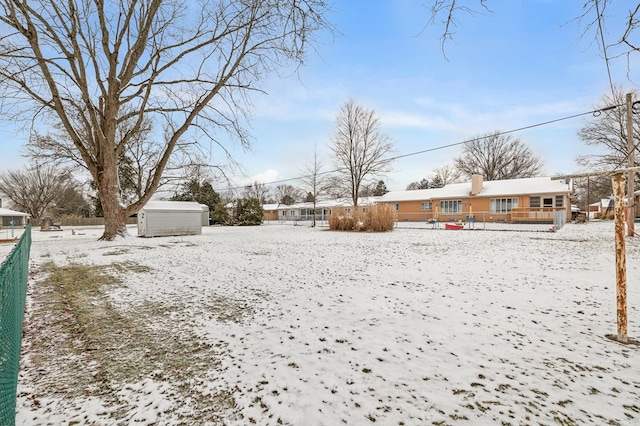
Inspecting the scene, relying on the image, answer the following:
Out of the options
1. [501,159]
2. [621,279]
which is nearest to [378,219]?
[621,279]

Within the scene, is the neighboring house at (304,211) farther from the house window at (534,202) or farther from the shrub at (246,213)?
the house window at (534,202)

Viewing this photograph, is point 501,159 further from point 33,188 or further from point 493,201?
point 33,188

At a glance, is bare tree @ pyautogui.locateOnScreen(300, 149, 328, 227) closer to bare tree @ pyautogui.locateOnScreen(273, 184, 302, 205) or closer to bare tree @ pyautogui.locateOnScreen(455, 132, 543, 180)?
bare tree @ pyautogui.locateOnScreen(455, 132, 543, 180)

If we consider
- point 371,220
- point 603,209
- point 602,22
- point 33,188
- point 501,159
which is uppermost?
point 501,159

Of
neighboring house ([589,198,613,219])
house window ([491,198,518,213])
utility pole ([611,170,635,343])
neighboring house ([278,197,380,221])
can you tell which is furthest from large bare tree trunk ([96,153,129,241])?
neighboring house ([589,198,613,219])

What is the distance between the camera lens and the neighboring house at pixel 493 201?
2556 centimetres

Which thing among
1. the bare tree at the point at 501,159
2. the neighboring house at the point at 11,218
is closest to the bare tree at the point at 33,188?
the neighboring house at the point at 11,218

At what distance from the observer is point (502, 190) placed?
28.7 m

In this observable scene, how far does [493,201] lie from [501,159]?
15814mm

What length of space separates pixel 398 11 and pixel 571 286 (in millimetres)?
5246

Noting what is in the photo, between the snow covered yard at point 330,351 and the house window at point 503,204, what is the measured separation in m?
25.2

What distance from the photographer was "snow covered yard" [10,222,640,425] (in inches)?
77.2

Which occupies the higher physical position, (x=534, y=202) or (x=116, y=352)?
(x=534, y=202)

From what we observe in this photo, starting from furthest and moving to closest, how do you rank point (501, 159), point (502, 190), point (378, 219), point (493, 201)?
point (501, 159) → point (493, 201) → point (502, 190) → point (378, 219)
